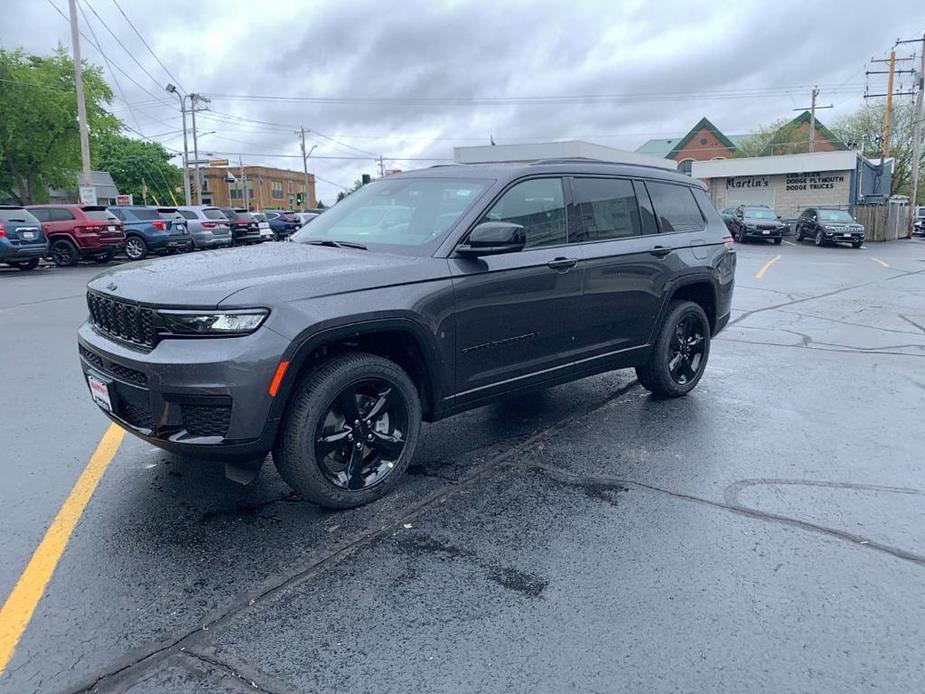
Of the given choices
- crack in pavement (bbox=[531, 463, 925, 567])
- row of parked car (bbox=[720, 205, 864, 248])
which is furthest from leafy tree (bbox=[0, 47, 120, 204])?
crack in pavement (bbox=[531, 463, 925, 567])

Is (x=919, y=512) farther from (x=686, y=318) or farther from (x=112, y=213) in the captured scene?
(x=112, y=213)

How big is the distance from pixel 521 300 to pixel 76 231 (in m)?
18.6

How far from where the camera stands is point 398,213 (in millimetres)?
4594

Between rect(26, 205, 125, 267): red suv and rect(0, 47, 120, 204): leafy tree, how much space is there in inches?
935

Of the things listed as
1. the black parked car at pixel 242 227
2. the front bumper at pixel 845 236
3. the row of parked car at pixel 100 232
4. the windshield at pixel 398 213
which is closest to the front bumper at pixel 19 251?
the row of parked car at pixel 100 232

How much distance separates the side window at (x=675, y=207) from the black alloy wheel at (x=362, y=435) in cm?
303

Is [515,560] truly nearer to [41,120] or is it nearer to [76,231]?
[76,231]

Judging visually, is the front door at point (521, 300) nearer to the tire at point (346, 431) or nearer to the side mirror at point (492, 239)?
the side mirror at point (492, 239)

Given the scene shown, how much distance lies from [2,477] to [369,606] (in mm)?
2707

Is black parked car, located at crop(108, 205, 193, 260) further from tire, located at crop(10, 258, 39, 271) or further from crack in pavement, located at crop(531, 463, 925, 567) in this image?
crack in pavement, located at crop(531, 463, 925, 567)

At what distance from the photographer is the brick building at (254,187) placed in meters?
110

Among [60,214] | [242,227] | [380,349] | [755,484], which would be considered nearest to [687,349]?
[755,484]

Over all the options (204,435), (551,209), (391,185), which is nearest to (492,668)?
(204,435)

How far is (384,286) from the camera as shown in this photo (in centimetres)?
372
